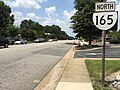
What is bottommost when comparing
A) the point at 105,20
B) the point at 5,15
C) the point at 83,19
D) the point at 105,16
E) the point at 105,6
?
the point at 105,20

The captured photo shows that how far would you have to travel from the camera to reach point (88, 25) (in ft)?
143

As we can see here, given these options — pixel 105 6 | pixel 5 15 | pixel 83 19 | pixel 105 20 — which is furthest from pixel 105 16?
pixel 5 15

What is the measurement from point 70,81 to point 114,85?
178 cm

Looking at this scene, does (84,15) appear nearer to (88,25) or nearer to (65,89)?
(88,25)

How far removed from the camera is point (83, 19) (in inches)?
1752

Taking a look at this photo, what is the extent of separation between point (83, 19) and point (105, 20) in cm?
3523

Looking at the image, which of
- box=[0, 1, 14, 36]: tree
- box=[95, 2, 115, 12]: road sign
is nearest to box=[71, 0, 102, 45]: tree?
box=[95, 2, 115, 12]: road sign

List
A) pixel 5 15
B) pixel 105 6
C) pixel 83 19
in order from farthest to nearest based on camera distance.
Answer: pixel 5 15
pixel 83 19
pixel 105 6

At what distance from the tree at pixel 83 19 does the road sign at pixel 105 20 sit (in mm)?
34046

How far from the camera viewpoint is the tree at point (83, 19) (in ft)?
145

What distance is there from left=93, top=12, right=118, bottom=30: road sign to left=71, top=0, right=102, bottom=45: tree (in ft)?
112

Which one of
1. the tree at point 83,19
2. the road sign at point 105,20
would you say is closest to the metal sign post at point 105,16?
the road sign at point 105,20

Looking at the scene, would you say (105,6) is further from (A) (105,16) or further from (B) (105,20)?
(B) (105,20)

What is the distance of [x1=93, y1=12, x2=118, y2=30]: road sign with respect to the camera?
9.35m
